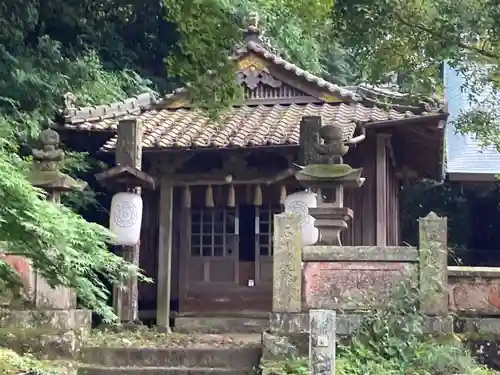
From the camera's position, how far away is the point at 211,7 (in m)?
8.40

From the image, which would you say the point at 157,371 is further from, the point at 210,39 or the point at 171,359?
the point at 210,39

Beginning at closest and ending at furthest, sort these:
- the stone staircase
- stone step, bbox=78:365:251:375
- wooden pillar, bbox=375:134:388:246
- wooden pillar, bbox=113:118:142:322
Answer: stone step, bbox=78:365:251:375, the stone staircase, wooden pillar, bbox=113:118:142:322, wooden pillar, bbox=375:134:388:246

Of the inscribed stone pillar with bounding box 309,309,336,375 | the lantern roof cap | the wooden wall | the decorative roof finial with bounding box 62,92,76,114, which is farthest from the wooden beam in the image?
the inscribed stone pillar with bounding box 309,309,336,375

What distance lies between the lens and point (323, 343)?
23.6ft

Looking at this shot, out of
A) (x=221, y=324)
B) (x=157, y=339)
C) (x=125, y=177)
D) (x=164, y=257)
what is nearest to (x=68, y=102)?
(x=125, y=177)

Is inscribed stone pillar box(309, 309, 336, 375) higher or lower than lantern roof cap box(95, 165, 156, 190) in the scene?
lower

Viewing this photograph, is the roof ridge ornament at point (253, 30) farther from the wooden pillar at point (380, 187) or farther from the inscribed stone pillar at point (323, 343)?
the inscribed stone pillar at point (323, 343)

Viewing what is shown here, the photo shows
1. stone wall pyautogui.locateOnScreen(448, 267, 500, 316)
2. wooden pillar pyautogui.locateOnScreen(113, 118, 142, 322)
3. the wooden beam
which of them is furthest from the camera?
the wooden beam

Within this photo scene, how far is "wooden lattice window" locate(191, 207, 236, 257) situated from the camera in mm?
14102

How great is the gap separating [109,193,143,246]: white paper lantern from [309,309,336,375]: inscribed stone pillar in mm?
5356

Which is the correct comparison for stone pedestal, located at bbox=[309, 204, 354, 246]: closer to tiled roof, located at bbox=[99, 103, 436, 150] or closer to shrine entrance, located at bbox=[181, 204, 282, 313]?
tiled roof, located at bbox=[99, 103, 436, 150]

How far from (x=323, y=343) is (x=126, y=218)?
18.3 ft

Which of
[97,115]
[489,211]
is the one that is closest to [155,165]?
[97,115]

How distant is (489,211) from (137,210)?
1117cm
